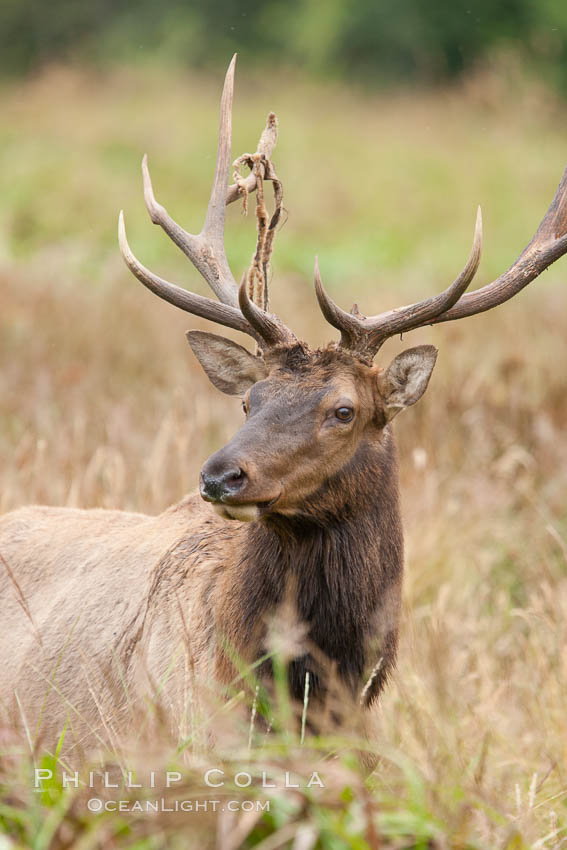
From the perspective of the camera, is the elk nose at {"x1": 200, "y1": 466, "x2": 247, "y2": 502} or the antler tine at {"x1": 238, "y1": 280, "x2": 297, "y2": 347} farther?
the antler tine at {"x1": 238, "y1": 280, "x2": 297, "y2": 347}

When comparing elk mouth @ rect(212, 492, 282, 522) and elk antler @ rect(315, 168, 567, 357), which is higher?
elk antler @ rect(315, 168, 567, 357)

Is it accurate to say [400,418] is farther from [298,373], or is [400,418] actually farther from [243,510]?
[243,510]

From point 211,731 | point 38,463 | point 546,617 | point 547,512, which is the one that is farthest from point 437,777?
point 547,512

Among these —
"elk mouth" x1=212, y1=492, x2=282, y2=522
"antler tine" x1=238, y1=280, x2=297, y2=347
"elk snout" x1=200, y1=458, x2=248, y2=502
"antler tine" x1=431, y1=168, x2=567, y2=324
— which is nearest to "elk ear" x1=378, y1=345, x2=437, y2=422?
"antler tine" x1=431, y1=168, x2=567, y2=324

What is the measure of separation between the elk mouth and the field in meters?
0.66

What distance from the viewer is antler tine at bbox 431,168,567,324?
4.07 m

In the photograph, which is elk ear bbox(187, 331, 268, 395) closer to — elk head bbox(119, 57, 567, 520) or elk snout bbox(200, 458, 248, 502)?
elk head bbox(119, 57, 567, 520)

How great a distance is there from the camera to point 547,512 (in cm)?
669

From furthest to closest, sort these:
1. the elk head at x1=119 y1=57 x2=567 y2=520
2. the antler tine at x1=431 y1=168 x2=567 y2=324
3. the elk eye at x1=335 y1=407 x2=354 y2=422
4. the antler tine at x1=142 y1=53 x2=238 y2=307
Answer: the antler tine at x1=142 y1=53 x2=238 y2=307 → the antler tine at x1=431 y1=168 x2=567 y2=324 → the elk eye at x1=335 y1=407 x2=354 y2=422 → the elk head at x1=119 y1=57 x2=567 y2=520

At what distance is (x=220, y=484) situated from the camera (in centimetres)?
332

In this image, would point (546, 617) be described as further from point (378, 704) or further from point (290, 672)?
point (290, 672)

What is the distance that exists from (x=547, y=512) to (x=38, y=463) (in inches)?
118

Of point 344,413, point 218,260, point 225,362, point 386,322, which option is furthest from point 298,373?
point 218,260

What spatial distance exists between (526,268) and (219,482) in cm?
152
